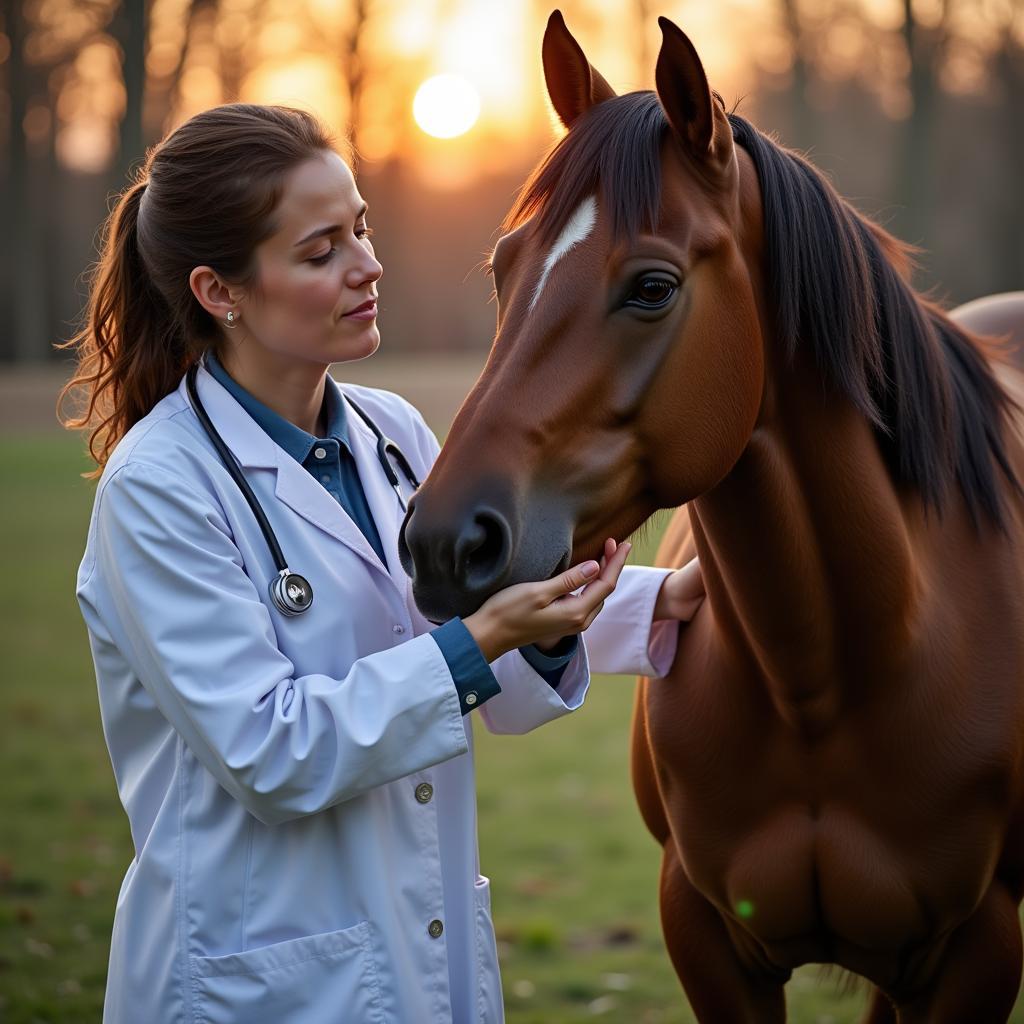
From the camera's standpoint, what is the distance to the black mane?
1.87 m

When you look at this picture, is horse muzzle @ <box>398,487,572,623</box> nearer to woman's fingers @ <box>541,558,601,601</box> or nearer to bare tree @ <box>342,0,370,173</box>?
woman's fingers @ <box>541,558,601,601</box>

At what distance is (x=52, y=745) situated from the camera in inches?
244

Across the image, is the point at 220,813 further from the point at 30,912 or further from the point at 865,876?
the point at 30,912

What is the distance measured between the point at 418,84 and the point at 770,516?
21434 mm

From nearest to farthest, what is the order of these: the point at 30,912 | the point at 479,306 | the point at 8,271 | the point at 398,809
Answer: the point at 398,809
the point at 30,912
the point at 8,271
the point at 479,306

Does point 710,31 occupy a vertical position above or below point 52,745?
above

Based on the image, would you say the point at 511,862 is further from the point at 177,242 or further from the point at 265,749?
the point at 177,242

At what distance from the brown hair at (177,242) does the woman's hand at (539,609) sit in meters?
0.77

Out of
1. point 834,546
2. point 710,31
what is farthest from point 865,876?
point 710,31

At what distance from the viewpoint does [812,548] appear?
2.14 meters

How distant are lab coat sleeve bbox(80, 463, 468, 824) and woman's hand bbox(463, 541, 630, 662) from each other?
94 millimetres

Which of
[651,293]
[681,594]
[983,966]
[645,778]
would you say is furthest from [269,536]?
[983,966]

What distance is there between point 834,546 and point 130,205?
1500 mm

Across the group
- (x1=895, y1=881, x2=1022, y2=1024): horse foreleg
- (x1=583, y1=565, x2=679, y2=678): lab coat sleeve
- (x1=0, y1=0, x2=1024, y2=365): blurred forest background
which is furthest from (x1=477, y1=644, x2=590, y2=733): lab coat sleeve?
(x1=0, y1=0, x2=1024, y2=365): blurred forest background
